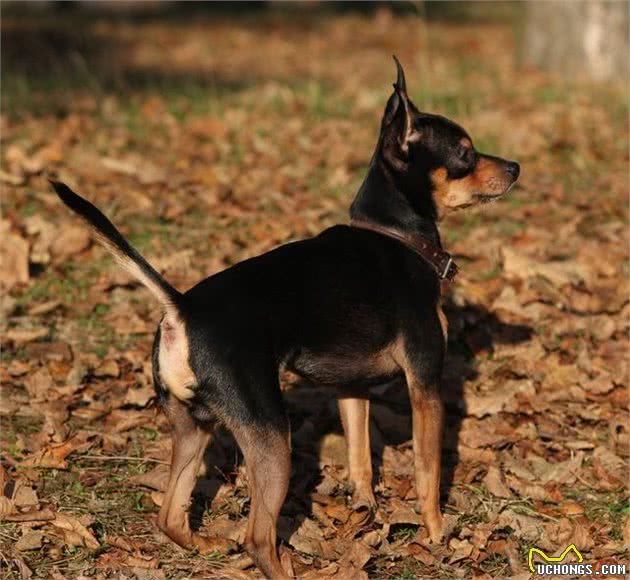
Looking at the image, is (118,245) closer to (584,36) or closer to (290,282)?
(290,282)

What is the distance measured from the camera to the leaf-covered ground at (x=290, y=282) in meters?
5.03

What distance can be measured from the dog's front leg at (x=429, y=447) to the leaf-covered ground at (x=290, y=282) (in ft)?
0.37

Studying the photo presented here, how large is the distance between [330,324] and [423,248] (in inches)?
26.8

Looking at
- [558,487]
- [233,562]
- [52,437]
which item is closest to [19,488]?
[52,437]

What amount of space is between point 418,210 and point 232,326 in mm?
1289

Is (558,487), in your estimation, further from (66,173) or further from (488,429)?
(66,173)

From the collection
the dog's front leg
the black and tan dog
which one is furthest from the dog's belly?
the dog's front leg

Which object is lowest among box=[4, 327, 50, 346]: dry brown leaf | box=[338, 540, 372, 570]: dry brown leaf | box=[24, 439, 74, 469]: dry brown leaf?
box=[4, 327, 50, 346]: dry brown leaf

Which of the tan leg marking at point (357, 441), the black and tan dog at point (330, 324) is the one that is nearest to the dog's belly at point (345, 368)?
the black and tan dog at point (330, 324)

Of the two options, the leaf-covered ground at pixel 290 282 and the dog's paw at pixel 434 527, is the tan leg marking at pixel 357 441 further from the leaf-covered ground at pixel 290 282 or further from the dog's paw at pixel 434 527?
the dog's paw at pixel 434 527

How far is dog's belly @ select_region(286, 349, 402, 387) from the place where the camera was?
15.7ft

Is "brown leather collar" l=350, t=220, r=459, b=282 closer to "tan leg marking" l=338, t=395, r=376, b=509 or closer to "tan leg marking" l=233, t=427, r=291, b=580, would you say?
"tan leg marking" l=338, t=395, r=376, b=509

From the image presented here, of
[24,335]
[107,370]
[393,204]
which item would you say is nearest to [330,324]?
[393,204]
